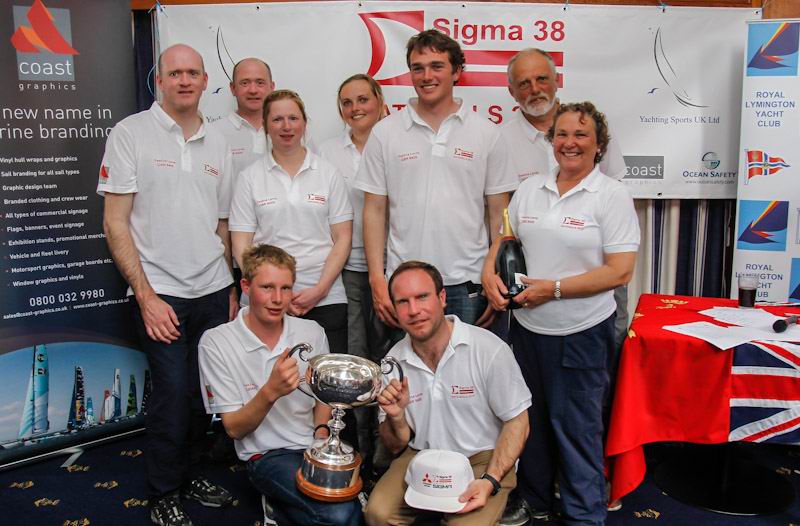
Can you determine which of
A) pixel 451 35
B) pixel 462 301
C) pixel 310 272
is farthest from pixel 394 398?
pixel 451 35

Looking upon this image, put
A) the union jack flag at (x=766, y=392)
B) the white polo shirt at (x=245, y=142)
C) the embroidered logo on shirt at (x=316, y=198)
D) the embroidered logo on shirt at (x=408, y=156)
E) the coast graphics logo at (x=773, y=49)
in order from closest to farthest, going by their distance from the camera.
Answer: the union jack flag at (x=766, y=392)
the embroidered logo on shirt at (x=408, y=156)
the embroidered logo on shirt at (x=316, y=198)
the white polo shirt at (x=245, y=142)
the coast graphics logo at (x=773, y=49)

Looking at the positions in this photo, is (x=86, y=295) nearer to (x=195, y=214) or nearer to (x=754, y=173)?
(x=195, y=214)

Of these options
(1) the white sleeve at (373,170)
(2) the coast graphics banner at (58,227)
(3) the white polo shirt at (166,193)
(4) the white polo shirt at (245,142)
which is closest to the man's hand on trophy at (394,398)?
(1) the white sleeve at (373,170)

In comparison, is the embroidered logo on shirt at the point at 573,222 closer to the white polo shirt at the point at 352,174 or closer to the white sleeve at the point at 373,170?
the white sleeve at the point at 373,170

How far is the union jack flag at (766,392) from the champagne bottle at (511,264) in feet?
2.58

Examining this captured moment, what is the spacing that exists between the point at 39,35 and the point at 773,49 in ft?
10.4

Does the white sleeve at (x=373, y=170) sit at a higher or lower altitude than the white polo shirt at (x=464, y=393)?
higher

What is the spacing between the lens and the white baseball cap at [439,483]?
1963 millimetres

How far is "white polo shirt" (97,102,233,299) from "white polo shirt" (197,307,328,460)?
11.5 inches

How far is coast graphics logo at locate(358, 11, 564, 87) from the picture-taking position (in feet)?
11.6

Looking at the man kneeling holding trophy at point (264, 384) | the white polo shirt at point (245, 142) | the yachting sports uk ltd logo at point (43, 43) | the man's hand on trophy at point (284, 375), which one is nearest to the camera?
the man's hand on trophy at point (284, 375)

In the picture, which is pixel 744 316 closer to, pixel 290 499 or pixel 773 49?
pixel 773 49

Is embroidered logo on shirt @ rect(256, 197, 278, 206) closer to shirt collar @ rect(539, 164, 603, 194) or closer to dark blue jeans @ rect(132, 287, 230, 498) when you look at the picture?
dark blue jeans @ rect(132, 287, 230, 498)

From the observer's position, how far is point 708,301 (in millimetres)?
3006
